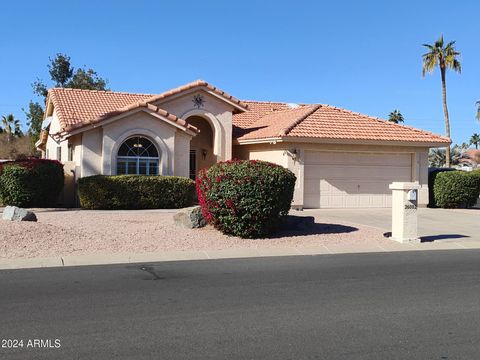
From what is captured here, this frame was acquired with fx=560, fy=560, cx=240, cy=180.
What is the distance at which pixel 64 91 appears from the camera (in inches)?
1014

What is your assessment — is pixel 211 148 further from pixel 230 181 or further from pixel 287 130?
pixel 230 181

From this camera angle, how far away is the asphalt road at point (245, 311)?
5.45 meters

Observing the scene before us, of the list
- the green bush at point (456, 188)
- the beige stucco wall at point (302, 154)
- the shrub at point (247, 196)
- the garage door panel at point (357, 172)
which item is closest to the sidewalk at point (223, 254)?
the shrub at point (247, 196)

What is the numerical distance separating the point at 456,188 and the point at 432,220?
4.98 metres

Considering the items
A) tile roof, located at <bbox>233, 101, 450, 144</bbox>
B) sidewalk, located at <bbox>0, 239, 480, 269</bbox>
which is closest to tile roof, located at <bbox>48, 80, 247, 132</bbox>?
tile roof, located at <bbox>233, 101, 450, 144</bbox>

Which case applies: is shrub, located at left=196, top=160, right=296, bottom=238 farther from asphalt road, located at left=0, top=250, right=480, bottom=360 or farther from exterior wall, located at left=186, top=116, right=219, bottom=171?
exterior wall, located at left=186, top=116, right=219, bottom=171

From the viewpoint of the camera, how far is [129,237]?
41.6ft

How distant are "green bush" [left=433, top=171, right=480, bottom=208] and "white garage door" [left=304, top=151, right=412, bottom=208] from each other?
1385 millimetres

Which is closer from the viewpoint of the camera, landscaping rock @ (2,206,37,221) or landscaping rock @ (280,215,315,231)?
landscaping rock @ (2,206,37,221)

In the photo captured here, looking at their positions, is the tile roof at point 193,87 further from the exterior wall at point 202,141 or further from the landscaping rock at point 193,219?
the landscaping rock at point 193,219

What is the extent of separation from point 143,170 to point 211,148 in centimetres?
406

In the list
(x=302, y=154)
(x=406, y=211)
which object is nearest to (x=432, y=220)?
(x=302, y=154)

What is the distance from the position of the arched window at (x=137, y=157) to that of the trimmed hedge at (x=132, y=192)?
1423mm

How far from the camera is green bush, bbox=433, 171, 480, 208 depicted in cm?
2256
